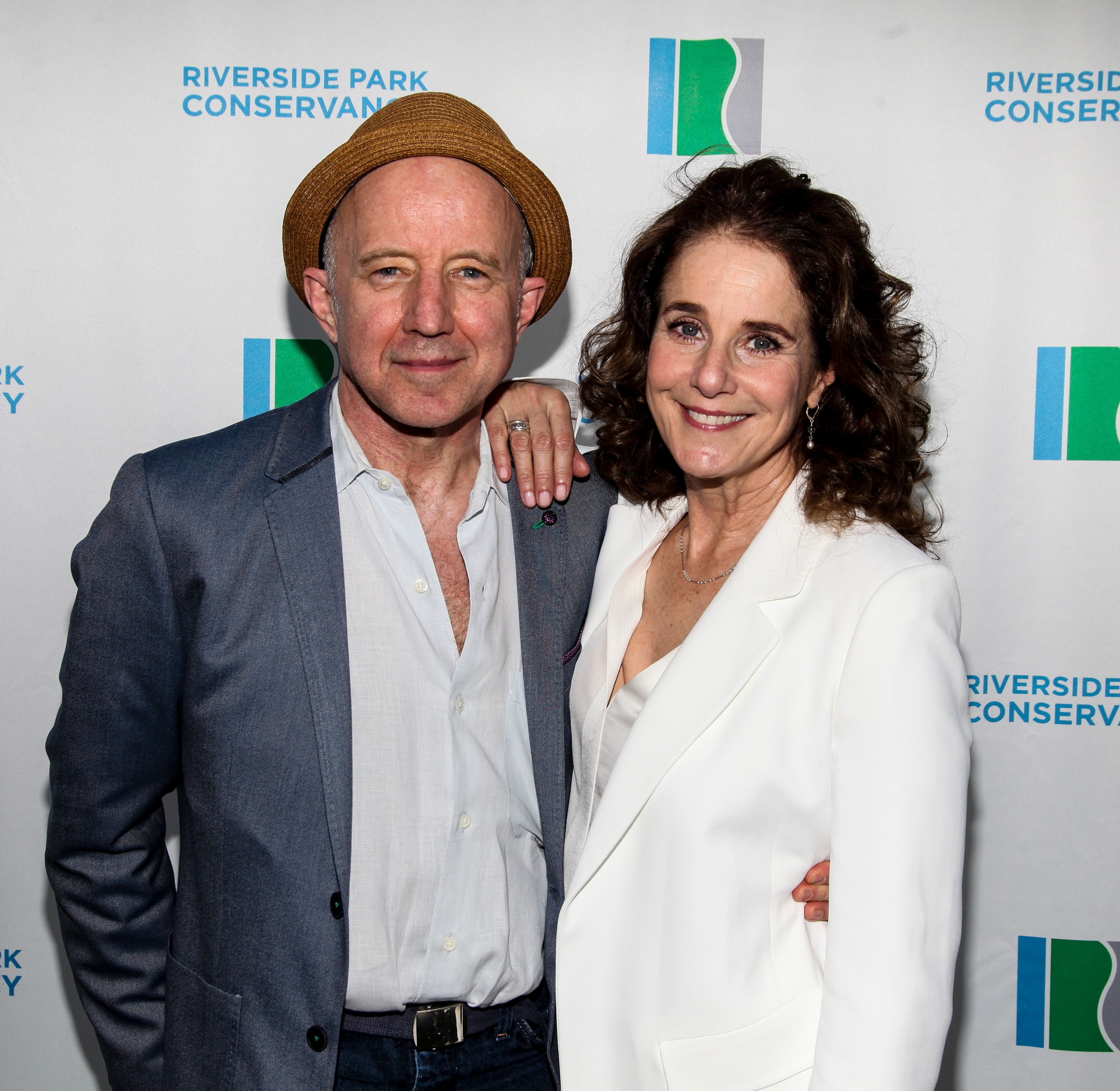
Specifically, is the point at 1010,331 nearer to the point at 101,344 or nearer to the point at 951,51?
the point at 951,51

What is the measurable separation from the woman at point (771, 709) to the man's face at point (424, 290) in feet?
1.03

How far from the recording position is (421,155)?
1758 millimetres

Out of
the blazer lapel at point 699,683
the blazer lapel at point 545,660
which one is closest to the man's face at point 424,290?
the blazer lapel at point 545,660

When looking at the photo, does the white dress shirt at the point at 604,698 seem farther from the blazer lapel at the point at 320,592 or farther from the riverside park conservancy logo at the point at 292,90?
the riverside park conservancy logo at the point at 292,90

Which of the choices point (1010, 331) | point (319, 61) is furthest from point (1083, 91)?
point (319, 61)

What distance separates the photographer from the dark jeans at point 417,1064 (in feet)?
5.42

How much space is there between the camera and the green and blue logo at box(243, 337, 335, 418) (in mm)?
2658

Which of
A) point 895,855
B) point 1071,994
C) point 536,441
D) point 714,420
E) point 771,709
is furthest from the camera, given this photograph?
point 1071,994

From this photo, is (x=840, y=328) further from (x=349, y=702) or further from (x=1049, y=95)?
(x=1049, y=95)

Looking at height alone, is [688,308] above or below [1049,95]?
below

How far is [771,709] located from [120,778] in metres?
1.12

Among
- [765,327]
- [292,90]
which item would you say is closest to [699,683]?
[765,327]

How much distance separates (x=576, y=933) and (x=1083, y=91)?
98.5 inches

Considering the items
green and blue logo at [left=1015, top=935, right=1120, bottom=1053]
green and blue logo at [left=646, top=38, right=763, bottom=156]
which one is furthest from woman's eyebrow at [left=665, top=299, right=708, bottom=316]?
green and blue logo at [left=1015, top=935, right=1120, bottom=1053]
